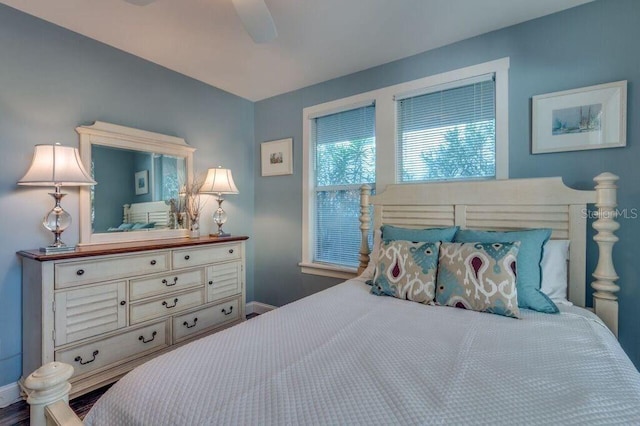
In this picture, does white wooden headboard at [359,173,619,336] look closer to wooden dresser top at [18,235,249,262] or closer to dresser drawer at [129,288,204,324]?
wooden dresser top at [18,235,249,262]

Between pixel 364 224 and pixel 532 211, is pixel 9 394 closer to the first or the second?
pixel 364 224

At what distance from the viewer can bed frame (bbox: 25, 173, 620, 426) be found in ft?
5.46

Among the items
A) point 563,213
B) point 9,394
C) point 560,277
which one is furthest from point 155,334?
point 563,213

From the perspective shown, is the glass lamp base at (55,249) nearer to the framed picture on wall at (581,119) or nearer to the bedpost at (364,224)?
the bedpost at (364,224)

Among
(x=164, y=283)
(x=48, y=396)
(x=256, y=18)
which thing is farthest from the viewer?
(x=164, y=283)

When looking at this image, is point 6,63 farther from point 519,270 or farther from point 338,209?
point 519,270

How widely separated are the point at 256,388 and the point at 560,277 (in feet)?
5.71

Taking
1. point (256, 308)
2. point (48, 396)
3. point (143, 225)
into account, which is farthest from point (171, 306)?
point (48, 396)

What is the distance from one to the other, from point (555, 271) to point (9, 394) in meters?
3.30

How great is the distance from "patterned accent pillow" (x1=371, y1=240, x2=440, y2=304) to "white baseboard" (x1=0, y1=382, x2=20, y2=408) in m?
2.28

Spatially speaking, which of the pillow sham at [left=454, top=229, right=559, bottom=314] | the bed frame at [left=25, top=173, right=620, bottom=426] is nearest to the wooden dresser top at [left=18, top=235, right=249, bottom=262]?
the bed frame at [left=25, top=173, right=620, bottom=426]

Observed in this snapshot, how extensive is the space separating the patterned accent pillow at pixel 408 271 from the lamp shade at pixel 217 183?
1.64 m

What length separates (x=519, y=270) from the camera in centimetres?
162

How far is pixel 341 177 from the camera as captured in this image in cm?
296
